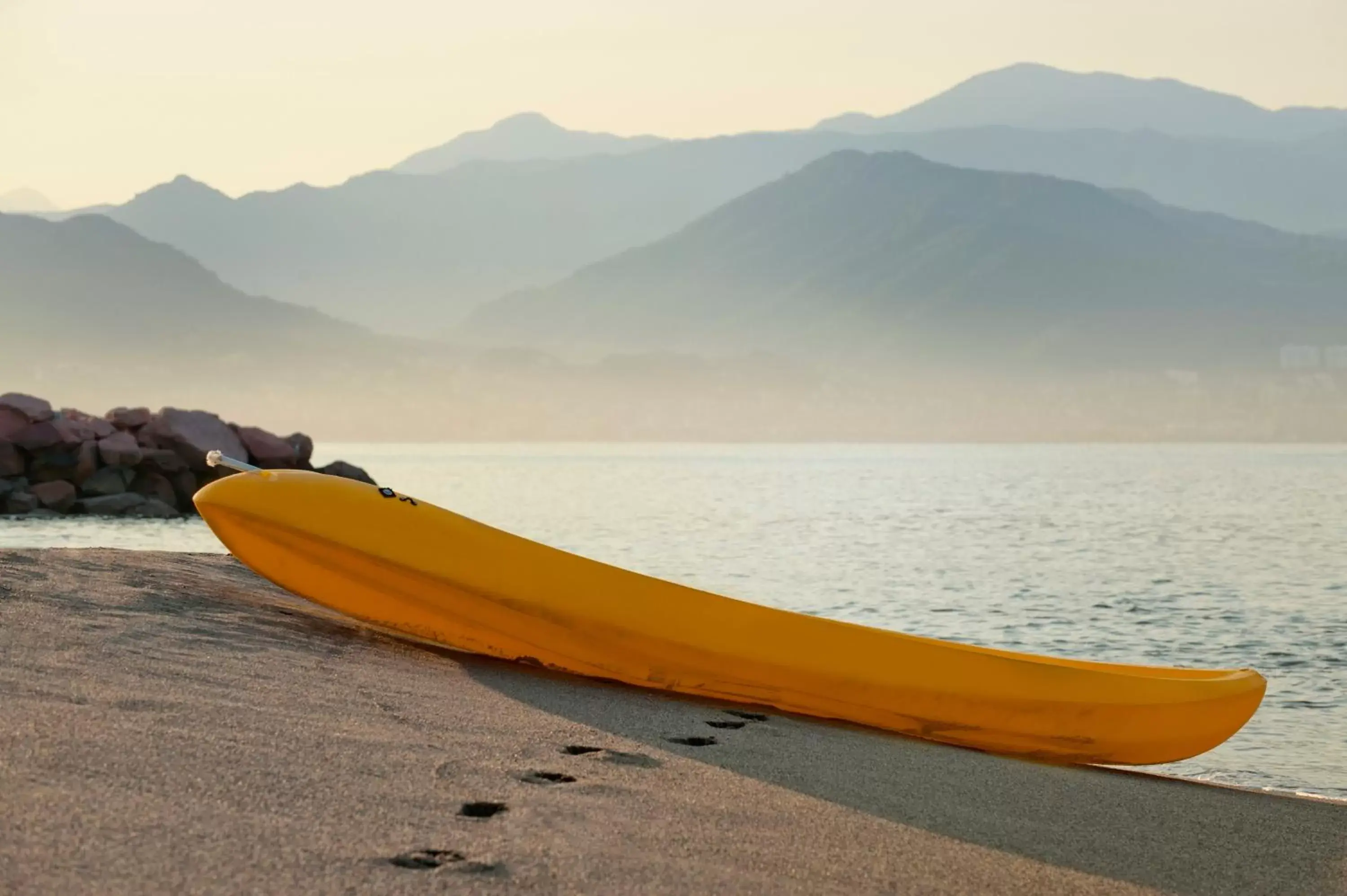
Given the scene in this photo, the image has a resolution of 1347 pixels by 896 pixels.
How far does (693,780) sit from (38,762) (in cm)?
164

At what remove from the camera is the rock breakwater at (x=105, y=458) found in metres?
19.7

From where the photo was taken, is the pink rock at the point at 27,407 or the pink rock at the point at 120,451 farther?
the pink rock at the point at 120,451

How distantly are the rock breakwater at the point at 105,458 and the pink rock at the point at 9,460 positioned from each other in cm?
1

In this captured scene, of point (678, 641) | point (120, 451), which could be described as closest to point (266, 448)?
point (120, 451)

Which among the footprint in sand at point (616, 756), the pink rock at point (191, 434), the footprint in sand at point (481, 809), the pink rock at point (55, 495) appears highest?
the pink rock at point (191, 434)

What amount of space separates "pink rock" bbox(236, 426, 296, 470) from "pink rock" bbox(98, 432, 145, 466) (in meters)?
2.71

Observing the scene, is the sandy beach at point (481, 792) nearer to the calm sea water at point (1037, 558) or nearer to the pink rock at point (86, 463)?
the calm sea water at point (1037, 558)

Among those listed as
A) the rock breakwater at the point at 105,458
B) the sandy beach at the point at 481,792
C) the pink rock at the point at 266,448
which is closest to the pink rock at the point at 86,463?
the rock breakwater at the point at 105,458

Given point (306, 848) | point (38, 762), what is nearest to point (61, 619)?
point (38, 762)

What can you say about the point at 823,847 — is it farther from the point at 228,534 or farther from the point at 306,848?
the point at 228,534

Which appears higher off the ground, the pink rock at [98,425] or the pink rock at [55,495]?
the pink rock at [98,425]

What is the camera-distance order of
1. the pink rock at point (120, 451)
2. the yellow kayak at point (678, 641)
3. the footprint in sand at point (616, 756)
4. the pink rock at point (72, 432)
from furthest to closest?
the pink rock at point (120, 451), the pink rock at point (72, 432), the yellow kayak at point (678, 641), the footprint in sand at point (616, 756)

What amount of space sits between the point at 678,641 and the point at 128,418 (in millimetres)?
19696

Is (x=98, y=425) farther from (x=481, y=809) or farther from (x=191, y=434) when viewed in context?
(x=481, y=809)
